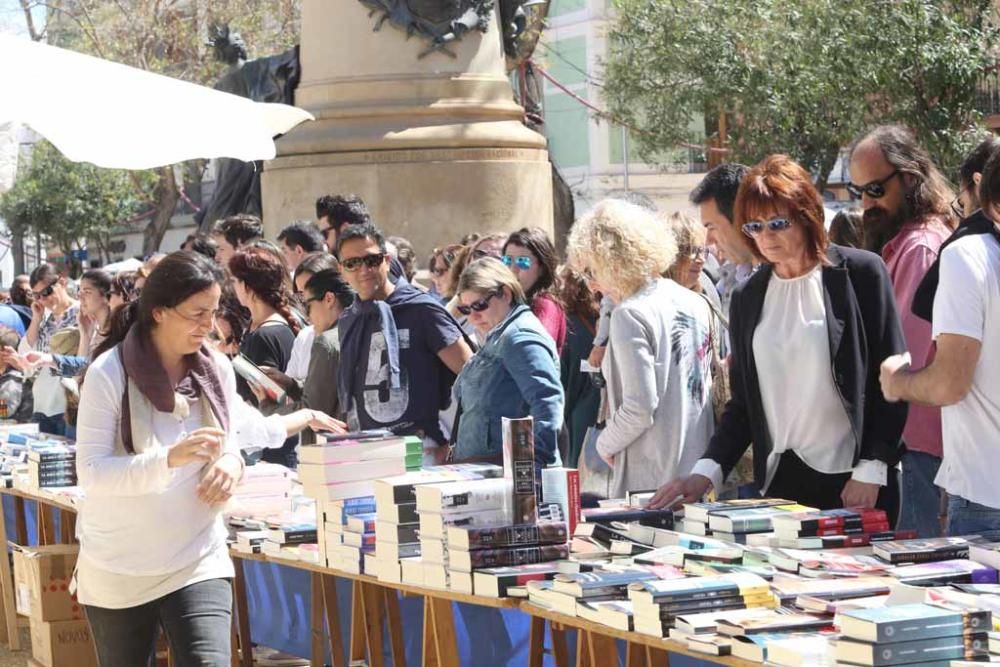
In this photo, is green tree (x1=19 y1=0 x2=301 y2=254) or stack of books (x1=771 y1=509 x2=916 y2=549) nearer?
stack of books (x1=771 y1=509 x2=916 y2=549)

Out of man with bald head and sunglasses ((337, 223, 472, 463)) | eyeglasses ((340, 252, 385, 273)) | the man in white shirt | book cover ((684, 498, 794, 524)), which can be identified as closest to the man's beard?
book cover ((684, 498, 794, 524))

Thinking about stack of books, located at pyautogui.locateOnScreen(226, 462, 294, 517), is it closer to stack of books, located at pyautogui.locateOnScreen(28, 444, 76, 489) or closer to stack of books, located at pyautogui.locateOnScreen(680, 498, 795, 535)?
stack of books, located at pyautogui.locateOnScreen(28, 444, 76, 489)

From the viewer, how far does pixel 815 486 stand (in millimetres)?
5715

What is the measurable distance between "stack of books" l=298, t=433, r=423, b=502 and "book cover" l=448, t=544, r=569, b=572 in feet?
2.53

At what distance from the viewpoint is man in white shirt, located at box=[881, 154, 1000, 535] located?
4789 mm

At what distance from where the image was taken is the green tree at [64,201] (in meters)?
47.1

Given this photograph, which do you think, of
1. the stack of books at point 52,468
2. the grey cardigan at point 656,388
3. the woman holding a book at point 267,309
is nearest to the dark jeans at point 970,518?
the grey cardigan at point 656,388

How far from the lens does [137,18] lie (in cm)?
2942

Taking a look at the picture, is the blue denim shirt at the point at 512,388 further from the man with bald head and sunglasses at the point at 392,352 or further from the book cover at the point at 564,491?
the man with bald head and sunglasses at the point at 392,352

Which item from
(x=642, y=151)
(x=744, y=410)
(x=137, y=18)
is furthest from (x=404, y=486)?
(x=642, y=151)

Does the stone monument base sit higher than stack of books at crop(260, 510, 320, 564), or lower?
higher

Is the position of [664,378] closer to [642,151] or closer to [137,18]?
[137,18]

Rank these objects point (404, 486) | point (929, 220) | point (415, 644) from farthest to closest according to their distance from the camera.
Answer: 1. point (415, 644)
2. point (929, 220)
3. point (404, 486)

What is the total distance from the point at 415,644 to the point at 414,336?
1.45 meters
